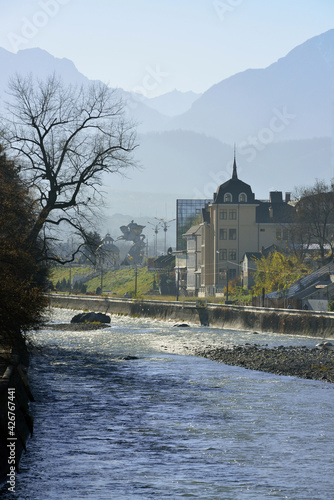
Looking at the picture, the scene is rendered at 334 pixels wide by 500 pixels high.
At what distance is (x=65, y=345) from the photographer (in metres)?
60.0

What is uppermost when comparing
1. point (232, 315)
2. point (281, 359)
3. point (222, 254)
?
point (222, 254)

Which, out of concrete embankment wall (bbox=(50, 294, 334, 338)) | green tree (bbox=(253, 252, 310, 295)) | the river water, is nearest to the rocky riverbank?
the river water

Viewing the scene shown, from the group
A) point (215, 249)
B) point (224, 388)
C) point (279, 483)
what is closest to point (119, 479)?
point (279, 483)

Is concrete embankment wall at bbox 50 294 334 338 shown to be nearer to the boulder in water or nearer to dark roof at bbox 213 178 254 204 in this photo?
the boulder in water

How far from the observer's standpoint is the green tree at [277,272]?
10775 cm

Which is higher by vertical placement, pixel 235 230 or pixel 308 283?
pixel 235 230

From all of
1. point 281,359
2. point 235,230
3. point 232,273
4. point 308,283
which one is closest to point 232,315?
→ point 308,283

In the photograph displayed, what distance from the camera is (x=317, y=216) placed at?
4262 inches

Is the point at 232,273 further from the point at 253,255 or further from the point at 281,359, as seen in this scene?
the point at 281,359

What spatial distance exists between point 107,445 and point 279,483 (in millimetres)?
5477

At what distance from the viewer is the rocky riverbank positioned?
134 feet

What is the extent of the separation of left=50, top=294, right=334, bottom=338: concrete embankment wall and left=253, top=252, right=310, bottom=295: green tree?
12.0 meters

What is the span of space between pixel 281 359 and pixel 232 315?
40.6 m

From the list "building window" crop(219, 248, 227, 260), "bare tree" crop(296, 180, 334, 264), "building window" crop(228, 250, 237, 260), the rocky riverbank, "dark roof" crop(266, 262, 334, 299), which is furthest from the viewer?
"building window" crop(228, 250, 237, 260)
